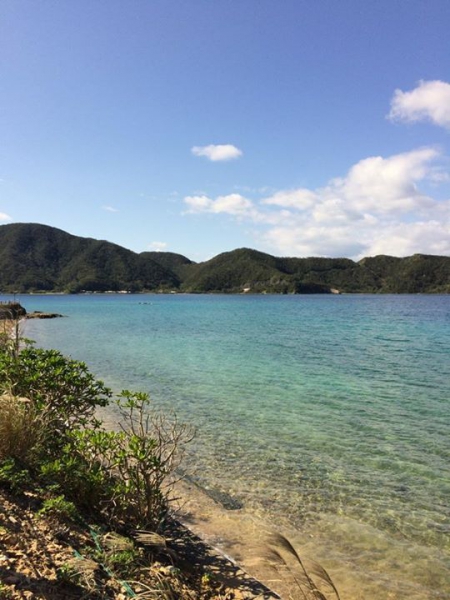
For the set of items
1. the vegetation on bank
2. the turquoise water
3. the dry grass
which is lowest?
the turquoise water

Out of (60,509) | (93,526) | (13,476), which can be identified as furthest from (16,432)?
(93,526)

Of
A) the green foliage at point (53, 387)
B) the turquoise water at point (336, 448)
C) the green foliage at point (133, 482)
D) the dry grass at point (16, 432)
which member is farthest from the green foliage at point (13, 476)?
the turquoise water at point (336, 448)

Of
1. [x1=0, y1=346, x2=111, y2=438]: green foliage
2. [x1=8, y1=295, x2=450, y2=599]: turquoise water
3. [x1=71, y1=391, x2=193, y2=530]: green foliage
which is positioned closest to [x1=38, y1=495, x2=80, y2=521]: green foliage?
[x1=71, y1=391, x2=193, y2=530]: green foliage

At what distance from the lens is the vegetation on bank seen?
391 cm

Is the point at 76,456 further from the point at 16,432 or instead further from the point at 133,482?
the point at 133,482

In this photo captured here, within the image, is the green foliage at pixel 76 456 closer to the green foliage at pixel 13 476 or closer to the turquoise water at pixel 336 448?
the green foliage at pixel 13 476

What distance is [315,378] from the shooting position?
63.6 feet

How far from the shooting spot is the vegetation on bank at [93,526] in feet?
12.8

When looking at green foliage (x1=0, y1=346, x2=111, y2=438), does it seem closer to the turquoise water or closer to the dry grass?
the dry grass

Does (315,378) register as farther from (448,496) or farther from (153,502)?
(153,502)

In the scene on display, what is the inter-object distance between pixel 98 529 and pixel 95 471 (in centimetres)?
87

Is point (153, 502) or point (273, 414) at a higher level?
point (153, 502)

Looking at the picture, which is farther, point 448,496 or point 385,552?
point 448,496

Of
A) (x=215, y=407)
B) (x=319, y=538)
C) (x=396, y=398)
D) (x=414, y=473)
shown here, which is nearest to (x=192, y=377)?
(x=215, y=407)
